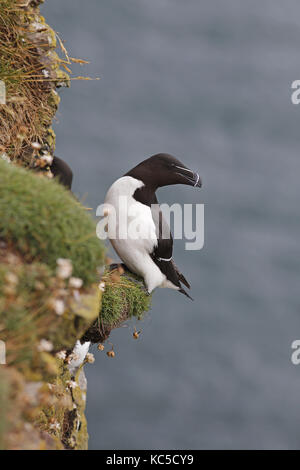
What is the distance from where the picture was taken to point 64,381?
683cm

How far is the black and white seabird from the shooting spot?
265 inches

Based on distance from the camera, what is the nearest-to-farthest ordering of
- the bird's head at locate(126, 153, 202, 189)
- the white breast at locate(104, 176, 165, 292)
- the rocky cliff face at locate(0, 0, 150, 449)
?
the rocky cliff face at locate(0, 0, 150, 449) < the white breast at locate(104, 176, 165, 292) < the bird's head at locate(126, 153, 202, 189)

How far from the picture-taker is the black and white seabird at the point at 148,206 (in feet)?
22.1

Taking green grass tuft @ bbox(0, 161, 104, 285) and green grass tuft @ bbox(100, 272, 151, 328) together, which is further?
green grass tuft @ bbox(100, 272, 151, 328)

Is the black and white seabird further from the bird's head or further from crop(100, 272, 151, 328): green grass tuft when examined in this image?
crop(100, 272, 151, 328): green grass tuft

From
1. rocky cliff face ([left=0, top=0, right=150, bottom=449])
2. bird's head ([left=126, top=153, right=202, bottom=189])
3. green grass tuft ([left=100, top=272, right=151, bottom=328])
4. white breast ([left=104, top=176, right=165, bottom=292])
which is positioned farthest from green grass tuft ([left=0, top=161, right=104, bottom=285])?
bird's head ([left=126, top=153, right=202, bottom=189])

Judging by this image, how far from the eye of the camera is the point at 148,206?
22.4 feet

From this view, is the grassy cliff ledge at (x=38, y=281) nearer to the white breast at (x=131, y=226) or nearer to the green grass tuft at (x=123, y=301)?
the green grass tuft at (x=123, y=301)

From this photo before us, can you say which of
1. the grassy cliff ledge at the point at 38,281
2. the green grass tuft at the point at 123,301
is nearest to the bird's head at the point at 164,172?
the green grass tuft at the point at 123,301

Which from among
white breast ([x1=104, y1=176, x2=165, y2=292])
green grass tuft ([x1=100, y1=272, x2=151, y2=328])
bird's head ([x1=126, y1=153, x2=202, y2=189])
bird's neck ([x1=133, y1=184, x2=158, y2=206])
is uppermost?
Result: bird's head ([x1=126, y1=153, x2=202, y2=189])

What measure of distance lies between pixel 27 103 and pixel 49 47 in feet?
2.17
